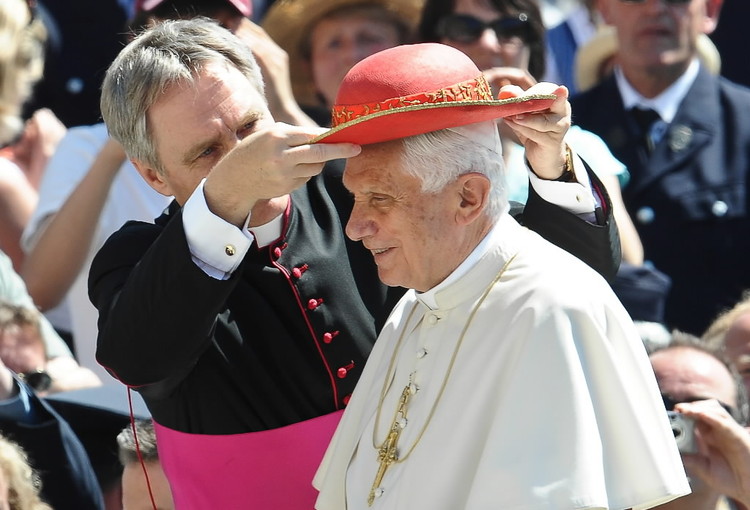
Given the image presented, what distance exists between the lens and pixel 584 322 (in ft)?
7.80

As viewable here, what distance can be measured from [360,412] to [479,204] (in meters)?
0.51

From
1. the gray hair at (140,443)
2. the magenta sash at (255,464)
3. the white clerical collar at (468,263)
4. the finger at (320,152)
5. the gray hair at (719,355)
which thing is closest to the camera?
the finger at (320,152)

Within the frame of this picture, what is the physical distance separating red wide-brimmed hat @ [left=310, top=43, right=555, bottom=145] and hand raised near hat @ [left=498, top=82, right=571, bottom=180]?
33 mm

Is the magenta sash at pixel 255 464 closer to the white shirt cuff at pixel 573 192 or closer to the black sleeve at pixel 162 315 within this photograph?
the black sleeve at pixel 162 315

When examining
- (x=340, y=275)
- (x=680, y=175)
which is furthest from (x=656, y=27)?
(x=340, y=275)

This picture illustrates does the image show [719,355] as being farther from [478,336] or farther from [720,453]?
[478,336]

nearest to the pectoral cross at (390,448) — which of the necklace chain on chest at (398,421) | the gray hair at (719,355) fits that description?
the necklace chain on chest at (398,421)

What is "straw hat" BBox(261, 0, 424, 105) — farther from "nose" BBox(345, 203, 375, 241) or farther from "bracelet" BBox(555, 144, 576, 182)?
"nose" BBox(345, 203, 375, 241)

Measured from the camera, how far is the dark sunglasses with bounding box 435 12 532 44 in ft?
15.7

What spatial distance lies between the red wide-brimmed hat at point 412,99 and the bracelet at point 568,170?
0.24 m

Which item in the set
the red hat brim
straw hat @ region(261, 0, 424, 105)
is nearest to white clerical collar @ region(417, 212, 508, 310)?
the red hat brim

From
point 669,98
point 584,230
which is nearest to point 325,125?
point 669,98

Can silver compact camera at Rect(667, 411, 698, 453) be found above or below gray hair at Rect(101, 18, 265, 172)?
below

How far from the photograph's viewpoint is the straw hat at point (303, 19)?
518cm
